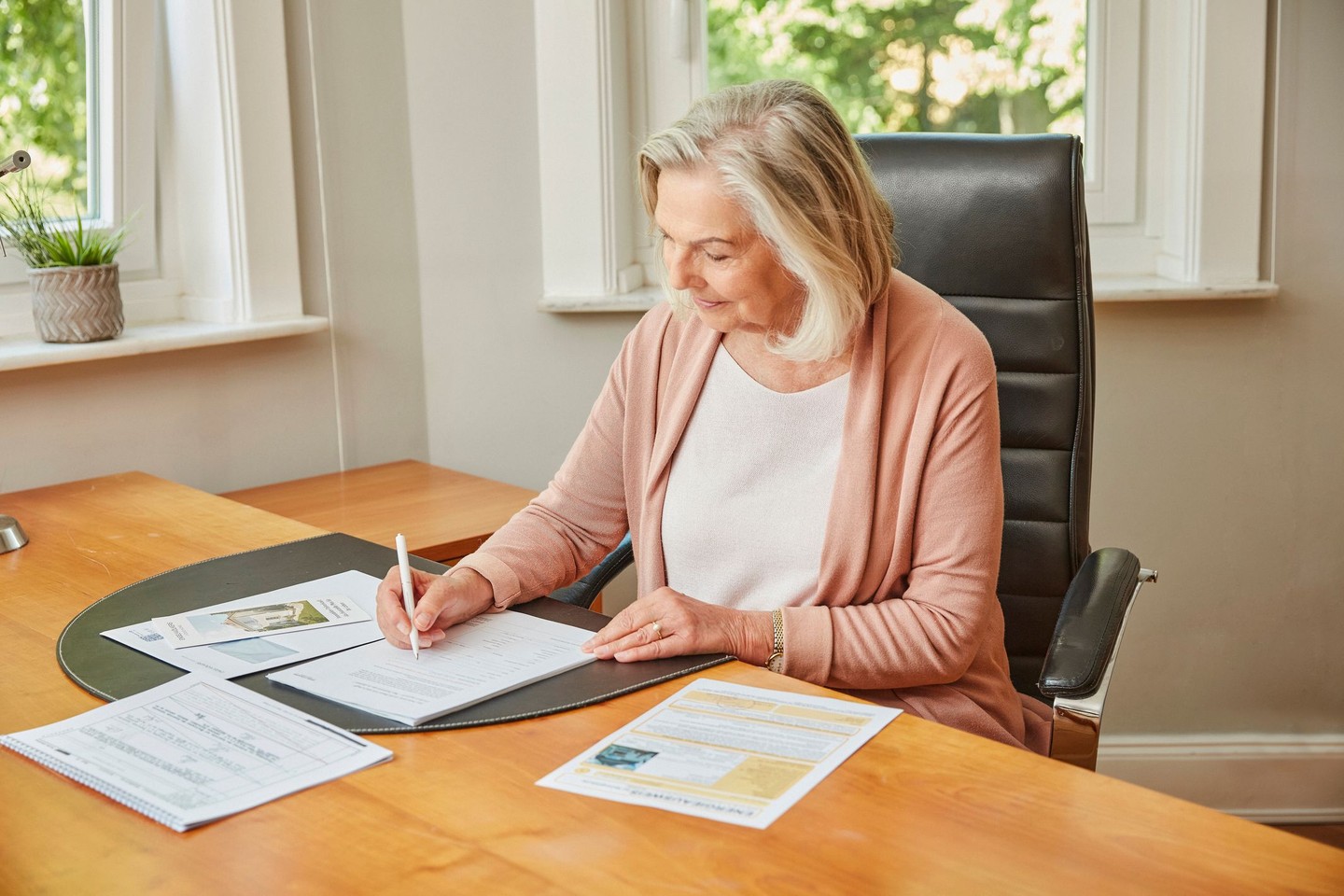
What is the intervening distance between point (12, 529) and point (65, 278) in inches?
23.0

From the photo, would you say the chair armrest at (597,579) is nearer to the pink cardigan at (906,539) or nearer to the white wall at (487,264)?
the pink cardigan at (906,539)

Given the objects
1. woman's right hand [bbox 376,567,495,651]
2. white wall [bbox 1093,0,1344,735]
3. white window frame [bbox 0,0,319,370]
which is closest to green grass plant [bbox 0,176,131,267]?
white window frame [bbox 0,0,319,370]

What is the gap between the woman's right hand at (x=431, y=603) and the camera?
4.29 ft

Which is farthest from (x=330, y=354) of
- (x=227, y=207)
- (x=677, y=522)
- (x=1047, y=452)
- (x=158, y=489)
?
(x=1047, y=452)

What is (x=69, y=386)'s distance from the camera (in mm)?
2207

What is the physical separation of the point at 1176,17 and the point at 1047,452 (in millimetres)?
1175

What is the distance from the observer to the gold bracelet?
1339 mm

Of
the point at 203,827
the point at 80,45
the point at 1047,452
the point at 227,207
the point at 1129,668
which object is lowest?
the point at 1129,668

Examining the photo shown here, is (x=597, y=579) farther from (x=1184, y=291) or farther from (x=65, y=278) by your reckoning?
(x=1184, y=291)

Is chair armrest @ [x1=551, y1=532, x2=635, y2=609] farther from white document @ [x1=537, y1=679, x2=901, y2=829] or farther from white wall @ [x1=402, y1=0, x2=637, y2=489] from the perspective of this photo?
white wall @ [x1=402, y1=0, x2=637, y2=489]

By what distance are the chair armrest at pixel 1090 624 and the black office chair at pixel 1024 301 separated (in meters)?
0.04

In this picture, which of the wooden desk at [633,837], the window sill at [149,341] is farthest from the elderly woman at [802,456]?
the window sill at [149,341]

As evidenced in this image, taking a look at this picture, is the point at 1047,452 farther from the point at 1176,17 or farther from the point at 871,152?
the point at 1176,17

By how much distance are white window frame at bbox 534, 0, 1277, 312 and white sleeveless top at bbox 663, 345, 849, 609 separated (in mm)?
989
